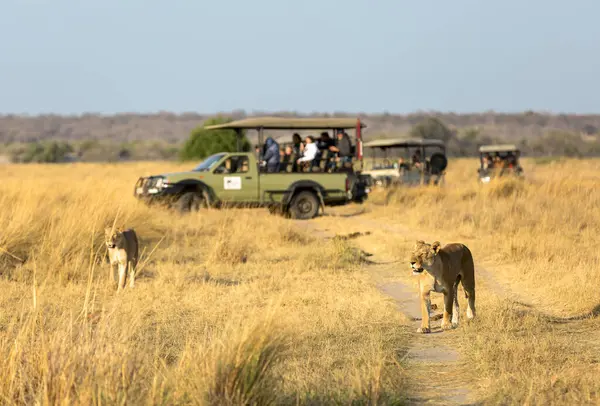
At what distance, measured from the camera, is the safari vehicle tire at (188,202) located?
20.2m

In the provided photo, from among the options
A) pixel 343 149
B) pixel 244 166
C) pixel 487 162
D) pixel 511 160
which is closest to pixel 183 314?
pixel 244 166

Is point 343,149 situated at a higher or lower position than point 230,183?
higher

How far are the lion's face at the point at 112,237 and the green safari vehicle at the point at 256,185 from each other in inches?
370

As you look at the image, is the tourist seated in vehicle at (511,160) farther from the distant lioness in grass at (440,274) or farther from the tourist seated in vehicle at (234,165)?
the distant lioness in grass at (440,274)

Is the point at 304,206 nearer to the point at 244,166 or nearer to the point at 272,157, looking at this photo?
the point at 272,157

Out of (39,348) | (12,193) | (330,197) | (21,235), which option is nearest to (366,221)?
(330,197)

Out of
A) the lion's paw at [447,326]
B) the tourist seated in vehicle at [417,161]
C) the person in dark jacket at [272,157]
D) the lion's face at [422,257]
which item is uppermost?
the person in dark jacket at [272,157]

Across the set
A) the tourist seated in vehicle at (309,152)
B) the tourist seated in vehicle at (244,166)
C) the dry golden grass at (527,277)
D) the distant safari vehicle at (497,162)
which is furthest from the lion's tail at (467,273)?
the distant safari vehicle at (497,162)

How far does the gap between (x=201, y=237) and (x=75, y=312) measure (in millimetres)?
7130

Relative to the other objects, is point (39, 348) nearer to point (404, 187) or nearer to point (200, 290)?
point (200, 290)

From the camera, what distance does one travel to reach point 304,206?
2114 cm

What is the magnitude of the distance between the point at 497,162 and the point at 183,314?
24.2 meters

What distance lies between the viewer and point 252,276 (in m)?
12.1

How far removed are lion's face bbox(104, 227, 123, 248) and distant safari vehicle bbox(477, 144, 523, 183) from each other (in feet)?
70.4
